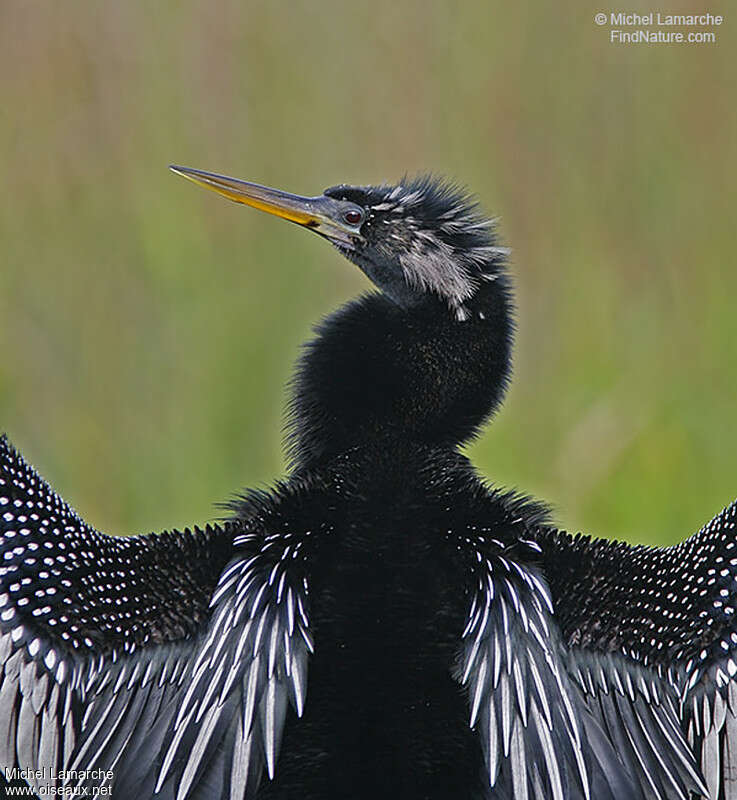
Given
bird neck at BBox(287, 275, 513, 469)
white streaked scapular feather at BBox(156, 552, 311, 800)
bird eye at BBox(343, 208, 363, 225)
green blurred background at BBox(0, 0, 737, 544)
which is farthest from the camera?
green blurred background at BBox(0, 0, 737, 544)

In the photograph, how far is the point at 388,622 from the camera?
5.69 ft

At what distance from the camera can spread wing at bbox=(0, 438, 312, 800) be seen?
1718 millimetres

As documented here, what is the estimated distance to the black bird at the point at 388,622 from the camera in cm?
171

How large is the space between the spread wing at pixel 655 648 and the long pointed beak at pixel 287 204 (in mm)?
638

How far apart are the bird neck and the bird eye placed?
0.18m

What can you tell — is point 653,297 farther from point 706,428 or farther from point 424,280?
point 424,280

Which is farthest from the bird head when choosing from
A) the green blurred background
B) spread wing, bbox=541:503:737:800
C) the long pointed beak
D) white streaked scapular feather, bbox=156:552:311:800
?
the green blurred background

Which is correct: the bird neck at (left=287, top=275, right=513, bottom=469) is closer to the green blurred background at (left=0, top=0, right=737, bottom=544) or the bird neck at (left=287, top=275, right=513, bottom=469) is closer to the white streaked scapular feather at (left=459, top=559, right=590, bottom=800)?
the white streaked scapular feather at (left=459, top=559, right=590, bottom=800)

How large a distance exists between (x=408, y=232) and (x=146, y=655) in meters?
0.74

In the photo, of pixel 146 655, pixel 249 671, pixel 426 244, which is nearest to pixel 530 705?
pixel 249 671

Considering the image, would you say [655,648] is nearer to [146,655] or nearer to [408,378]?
[408,378]

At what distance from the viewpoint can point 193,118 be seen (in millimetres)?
3219

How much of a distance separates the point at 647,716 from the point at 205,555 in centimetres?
63

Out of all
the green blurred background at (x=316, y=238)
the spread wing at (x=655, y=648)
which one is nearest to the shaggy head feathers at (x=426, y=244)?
the spread wing at (x=655, y=648)
